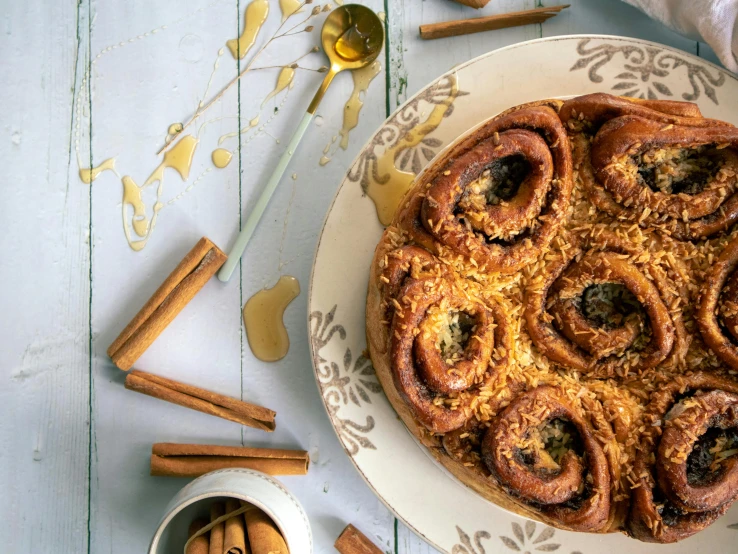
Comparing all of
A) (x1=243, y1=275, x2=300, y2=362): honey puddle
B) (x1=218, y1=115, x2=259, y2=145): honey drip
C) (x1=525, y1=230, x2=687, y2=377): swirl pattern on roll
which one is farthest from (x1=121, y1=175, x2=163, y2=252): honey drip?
(x1=525, y1=230, x2=687, y2=377): swirl pattern on roll

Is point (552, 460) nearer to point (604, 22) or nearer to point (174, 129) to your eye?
point (604, 22)

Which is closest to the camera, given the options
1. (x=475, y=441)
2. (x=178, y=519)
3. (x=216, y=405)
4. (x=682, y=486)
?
(x=682, y=486)

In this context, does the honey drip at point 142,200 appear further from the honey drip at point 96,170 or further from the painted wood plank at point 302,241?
the painted wood plank at point 302,241

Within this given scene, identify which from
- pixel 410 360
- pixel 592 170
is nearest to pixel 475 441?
pixel 410 360

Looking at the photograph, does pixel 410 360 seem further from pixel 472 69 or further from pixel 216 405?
pixel 472 69

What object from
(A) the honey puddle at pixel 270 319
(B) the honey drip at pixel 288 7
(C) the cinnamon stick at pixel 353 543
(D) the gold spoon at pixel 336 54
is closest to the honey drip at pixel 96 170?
(D) the gold spoon at pixel 336 54
